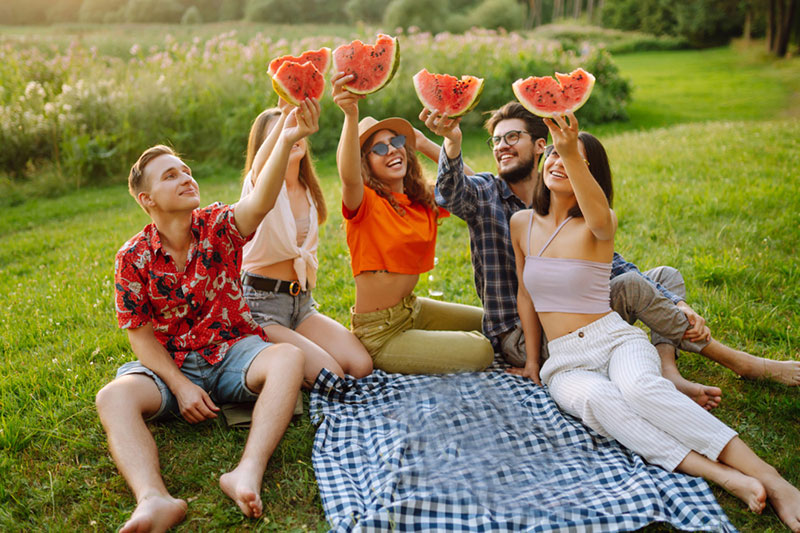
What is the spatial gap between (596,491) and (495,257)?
5.51 feet

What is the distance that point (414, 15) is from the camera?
31562 millimetres

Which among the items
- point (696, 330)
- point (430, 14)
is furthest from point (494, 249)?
point (430, 14)

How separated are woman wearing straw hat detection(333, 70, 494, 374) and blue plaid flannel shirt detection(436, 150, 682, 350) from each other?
0.22 m

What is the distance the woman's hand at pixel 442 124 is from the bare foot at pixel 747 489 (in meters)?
2.24

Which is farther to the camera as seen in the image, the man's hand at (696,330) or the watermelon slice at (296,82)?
the man's hand at (696,330)

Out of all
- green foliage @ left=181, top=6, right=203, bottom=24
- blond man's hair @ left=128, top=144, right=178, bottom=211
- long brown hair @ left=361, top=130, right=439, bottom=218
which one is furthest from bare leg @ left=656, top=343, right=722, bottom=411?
green foliage @ left=181, top=6, right=203, bottom=24

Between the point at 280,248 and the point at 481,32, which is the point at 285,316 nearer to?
the point at 280,248

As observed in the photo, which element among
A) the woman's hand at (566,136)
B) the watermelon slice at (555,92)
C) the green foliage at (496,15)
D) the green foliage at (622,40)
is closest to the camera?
the woman's hand at (566,136)

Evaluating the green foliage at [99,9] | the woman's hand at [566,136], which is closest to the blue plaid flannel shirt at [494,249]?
the woman's hand at [566,136]

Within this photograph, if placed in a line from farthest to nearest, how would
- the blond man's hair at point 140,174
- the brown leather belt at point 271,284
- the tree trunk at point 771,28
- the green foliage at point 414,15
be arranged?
the green foliage at point 414,15 < the tree trunk at point 771,28 < the brown leather belt at point 271,284 < the blond man's hair at point 140,174

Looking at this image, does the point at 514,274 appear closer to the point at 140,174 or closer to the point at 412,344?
the point at 412,344

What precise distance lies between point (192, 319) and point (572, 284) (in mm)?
2193

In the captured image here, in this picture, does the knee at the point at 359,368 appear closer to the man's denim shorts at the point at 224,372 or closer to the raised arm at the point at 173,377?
the man's denim shorts at the point at 224,372

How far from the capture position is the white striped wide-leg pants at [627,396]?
2.94 m
